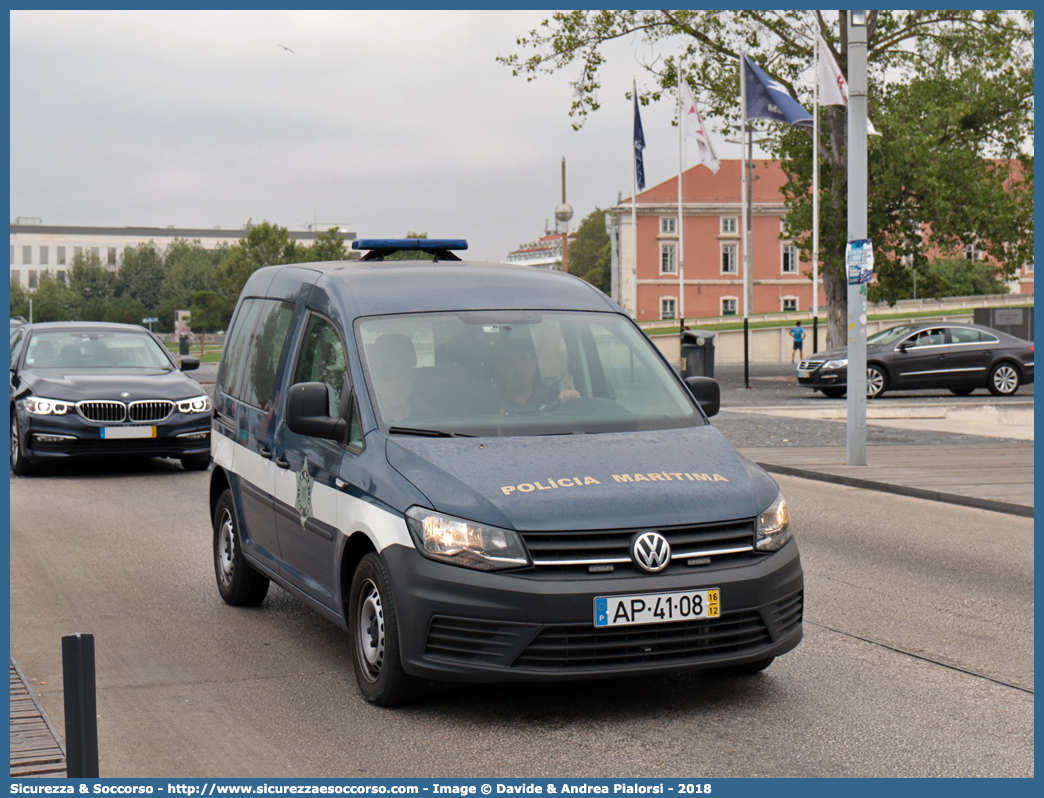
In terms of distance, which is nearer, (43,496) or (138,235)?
(43,496)

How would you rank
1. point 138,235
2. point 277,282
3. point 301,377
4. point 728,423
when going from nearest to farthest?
point 301,377
point 277,282
point 728,423
point 138,235

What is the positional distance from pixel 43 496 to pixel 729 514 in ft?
28.3

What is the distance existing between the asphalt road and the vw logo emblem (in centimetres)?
62

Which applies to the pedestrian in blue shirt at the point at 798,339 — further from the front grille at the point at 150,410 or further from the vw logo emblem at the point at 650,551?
the vw logo emblem at the point at 650,551

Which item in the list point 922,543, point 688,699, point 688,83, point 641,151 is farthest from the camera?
point 641,151

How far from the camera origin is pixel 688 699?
199 inches

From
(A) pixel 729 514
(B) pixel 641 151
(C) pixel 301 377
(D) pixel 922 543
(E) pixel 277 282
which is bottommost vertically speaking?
(D) pixel 922 543

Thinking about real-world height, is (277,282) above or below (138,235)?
below

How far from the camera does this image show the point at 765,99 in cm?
Result: 2920

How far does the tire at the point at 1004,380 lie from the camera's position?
26.0m

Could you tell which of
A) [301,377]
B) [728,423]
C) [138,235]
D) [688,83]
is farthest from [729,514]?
[138,235]

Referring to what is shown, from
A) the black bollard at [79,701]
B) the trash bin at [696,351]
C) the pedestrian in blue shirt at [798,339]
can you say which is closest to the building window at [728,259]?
the pedestrian in blue shirt at [798,339]

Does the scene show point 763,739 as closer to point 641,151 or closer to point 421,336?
point 421,336

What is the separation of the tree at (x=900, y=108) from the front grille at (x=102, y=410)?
71.2 feet
